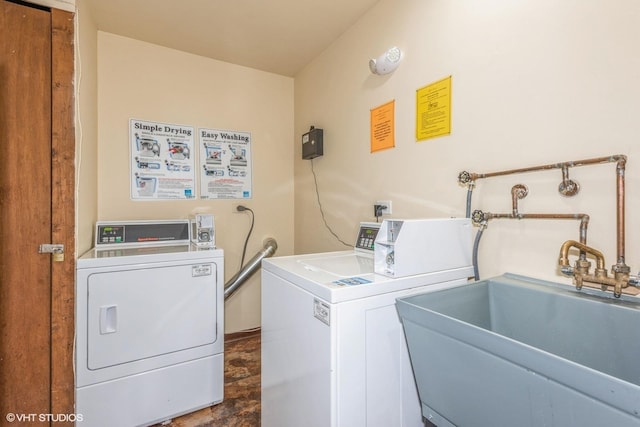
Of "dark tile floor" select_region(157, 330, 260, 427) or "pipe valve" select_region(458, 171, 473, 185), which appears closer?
"pipe valve" select_region(458, 171, 473, 185)

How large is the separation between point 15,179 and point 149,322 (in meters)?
0.97

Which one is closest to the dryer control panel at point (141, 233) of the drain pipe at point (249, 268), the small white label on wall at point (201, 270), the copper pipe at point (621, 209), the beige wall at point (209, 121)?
the beige wall at point (209, 121)

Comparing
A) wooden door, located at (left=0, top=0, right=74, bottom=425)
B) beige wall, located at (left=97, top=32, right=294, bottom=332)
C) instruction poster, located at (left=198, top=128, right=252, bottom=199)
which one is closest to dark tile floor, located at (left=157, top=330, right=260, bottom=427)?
beige wall, located at (left=97, top=32, right=294, bottom=332)

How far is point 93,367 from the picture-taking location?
5.02ft

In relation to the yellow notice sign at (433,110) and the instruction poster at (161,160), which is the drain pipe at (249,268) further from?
the yellow notice sign at (433,110)

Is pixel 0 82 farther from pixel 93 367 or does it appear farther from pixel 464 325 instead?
pixel 464 325

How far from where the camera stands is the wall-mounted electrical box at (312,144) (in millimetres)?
2365

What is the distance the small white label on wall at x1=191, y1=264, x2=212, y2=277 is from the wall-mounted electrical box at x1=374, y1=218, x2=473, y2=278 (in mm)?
1109

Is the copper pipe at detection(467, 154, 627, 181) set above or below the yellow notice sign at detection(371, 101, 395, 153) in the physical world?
below

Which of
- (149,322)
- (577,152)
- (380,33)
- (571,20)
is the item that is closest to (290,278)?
(149,322)

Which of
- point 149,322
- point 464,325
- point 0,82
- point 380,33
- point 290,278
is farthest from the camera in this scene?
point 380,33

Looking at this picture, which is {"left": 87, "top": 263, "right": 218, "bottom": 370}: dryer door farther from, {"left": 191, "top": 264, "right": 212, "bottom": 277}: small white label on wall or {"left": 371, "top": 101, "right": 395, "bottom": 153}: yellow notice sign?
{"left": 371, "top": 101, "right": 395, "bottom": 153}: yellow notice sign

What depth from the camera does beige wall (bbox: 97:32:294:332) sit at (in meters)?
2.16

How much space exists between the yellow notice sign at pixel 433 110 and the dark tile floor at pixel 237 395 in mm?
1874
